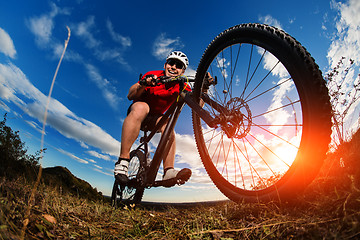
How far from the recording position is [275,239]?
793 millimetres

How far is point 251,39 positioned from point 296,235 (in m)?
1.35

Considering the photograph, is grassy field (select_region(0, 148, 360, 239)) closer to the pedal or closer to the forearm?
the pedal

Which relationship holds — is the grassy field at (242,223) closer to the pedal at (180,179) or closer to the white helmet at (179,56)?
the pedal at (180,179)

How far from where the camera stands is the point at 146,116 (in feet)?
9.62

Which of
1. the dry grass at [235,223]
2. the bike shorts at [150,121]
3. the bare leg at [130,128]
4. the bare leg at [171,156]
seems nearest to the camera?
the dry grass at [235,223]

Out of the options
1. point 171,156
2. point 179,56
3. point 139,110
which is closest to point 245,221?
point 171,156

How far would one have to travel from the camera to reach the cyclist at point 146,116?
2473mm

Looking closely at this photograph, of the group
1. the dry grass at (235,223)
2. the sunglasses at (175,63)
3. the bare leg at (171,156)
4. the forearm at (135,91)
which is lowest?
the dry grass at (235,223)

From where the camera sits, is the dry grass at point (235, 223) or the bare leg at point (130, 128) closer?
the dry grass at point (235, 223)

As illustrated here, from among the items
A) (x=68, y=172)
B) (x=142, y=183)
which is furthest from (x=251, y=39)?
(x=68, y=172)

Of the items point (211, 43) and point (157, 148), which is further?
point (157, 148)

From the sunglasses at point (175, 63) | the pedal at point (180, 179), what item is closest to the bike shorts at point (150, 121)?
the pedal at point (180, 179)

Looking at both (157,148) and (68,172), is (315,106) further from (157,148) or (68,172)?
(68,172)

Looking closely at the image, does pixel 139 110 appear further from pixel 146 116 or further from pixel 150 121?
pixel 150 121
